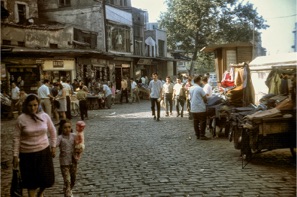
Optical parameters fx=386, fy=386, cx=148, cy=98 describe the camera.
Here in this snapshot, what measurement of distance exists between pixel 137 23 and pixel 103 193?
3631 centimetres

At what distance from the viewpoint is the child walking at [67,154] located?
5.48 m

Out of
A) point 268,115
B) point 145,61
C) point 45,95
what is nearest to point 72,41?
point 145,61

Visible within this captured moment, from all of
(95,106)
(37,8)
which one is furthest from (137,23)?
(95,106)

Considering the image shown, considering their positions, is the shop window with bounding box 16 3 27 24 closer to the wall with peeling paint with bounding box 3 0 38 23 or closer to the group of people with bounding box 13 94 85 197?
the wall with peeling paint with bounding box 3 0 38 23

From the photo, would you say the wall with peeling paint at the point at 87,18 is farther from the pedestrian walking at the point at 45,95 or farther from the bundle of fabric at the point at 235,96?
the bundle of fabric at the point at 235,96

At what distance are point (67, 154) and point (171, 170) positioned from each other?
7.84 ft

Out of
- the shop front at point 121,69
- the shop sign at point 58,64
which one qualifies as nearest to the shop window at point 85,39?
the shop front at point 121,69

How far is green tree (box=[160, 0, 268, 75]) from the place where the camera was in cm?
4350

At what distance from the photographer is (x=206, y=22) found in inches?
1741

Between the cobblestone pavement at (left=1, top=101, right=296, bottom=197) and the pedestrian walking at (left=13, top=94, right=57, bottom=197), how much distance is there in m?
1.00

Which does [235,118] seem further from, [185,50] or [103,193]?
[185,50]

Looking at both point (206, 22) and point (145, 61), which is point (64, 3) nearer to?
point (145, 61)

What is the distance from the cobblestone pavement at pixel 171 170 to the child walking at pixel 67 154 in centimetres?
42

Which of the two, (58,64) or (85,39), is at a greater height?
(85,39)
